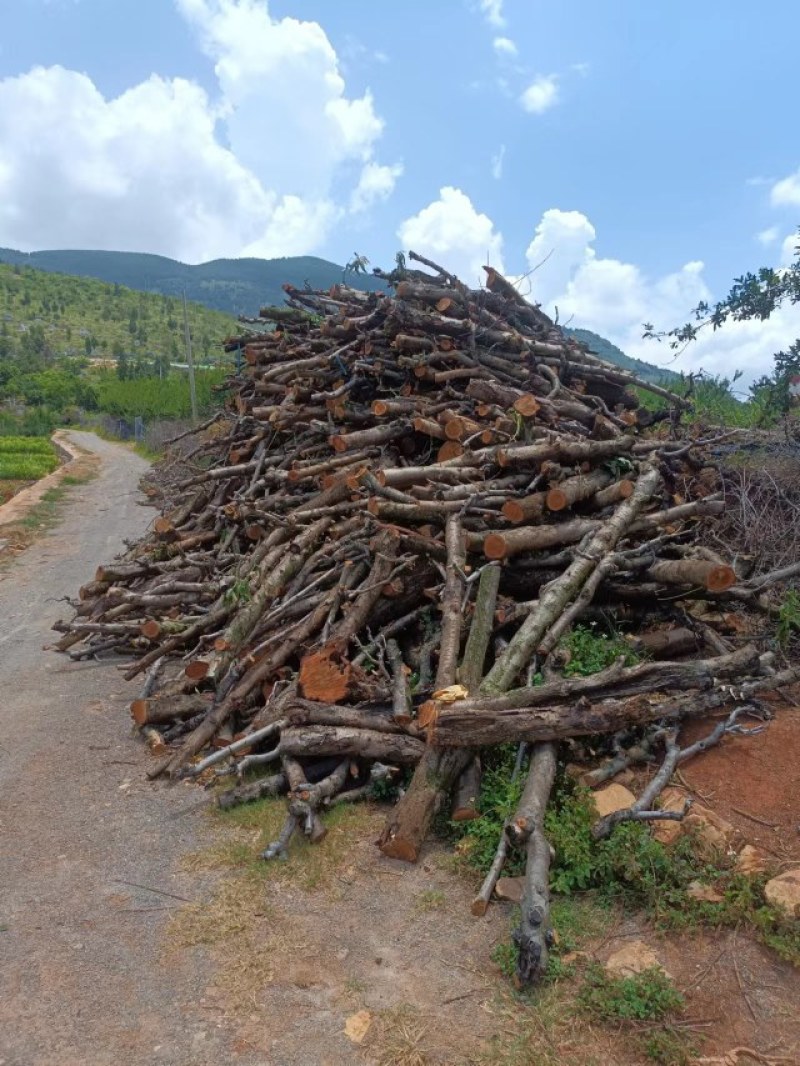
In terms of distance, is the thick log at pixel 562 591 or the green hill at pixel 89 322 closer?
the thick log at pixel 562 591

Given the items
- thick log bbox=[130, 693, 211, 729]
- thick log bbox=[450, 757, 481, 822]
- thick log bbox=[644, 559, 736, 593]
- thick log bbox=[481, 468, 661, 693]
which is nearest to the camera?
thick log bbox=[450, 757, 481, 822]

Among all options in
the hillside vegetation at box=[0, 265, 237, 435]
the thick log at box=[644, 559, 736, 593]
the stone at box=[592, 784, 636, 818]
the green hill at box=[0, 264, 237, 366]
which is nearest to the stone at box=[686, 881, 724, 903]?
the stone at box=[592, 784, 636, 818]

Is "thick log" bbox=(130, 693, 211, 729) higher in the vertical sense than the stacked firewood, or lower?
lower

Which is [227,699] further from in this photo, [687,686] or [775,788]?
[775,788]

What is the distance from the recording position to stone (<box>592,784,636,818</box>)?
4.06m

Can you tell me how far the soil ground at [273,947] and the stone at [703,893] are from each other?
0.63 feet

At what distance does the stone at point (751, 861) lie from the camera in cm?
354

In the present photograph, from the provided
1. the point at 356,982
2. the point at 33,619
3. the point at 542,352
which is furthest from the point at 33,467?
the point at 356,982

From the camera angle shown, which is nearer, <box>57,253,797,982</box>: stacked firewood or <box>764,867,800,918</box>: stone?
<box>764,867,800,918</box>: stone

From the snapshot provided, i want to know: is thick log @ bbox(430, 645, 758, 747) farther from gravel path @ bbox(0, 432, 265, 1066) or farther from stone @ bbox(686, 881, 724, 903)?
gravel path @ bbox(0, 432, 265, 1066)

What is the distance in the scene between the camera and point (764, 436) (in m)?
8.14

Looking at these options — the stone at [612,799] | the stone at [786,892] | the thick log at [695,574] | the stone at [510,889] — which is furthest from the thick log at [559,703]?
the stone at [786,892]

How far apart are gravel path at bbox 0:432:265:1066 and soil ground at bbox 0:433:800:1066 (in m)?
0.01

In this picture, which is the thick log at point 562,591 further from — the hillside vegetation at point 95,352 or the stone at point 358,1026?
the hillside vegetation at point 95,352
